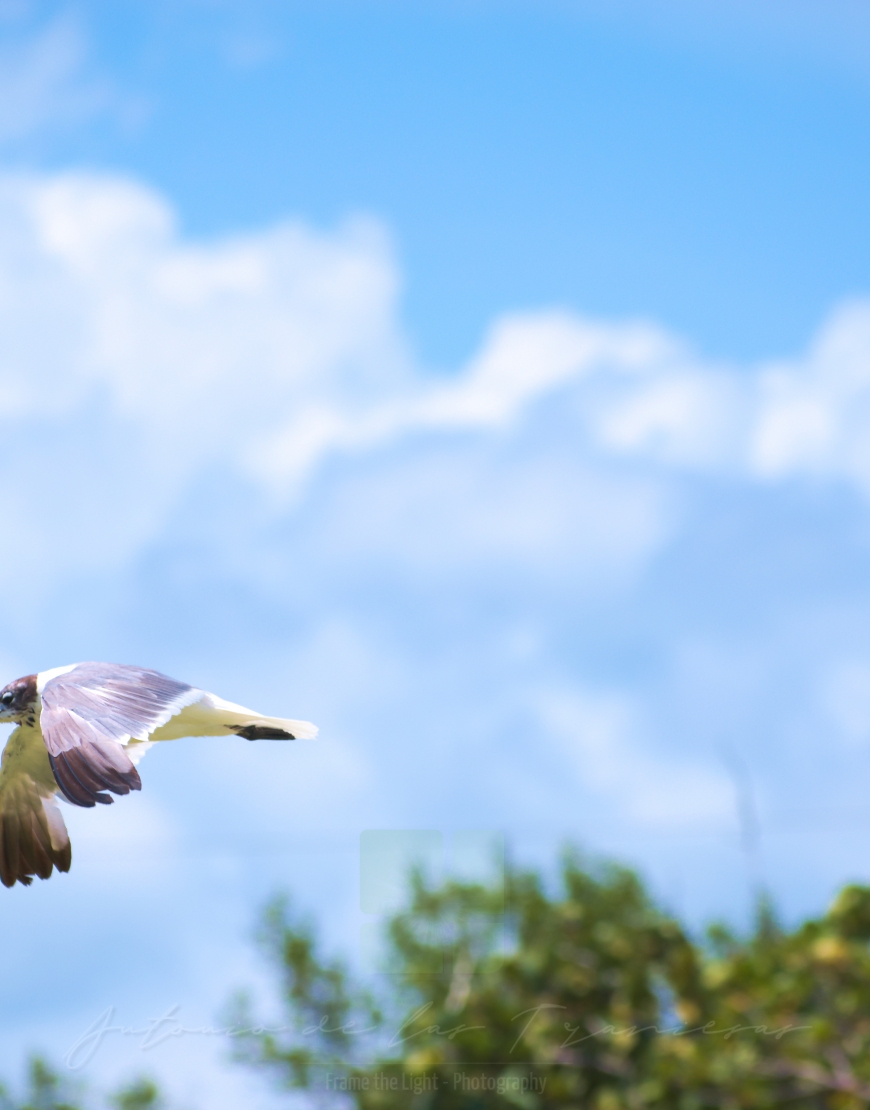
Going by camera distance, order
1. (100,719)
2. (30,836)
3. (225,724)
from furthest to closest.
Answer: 1. (225,724)
2. (30,836)
3. (100,719)

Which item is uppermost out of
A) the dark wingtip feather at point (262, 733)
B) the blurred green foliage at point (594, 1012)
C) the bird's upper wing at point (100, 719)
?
the dark wingtip feather at point (262, 733)

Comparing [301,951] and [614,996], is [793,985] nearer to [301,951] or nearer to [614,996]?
[614,996]

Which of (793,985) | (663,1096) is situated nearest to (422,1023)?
(663,1096)

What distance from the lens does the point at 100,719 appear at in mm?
4484

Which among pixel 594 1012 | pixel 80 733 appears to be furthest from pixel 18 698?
pixel 594 1012

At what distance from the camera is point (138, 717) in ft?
15.1

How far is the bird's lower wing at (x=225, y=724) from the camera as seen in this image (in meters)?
5.52

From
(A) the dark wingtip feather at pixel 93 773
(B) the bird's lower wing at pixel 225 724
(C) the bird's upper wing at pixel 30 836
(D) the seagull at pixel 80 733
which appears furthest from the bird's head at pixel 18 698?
(A) the dark wingtip feather at pixel 93 773

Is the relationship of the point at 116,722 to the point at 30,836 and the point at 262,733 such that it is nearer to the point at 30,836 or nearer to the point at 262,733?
the point at 30,836

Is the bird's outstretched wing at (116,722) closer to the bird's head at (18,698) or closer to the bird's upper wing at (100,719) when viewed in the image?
the bird's upper wing at (100,719)

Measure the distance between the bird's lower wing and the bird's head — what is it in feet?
1.64

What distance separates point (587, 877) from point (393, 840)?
1.14m

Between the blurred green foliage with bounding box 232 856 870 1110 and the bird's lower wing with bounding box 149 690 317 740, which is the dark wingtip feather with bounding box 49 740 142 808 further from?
the blurred green foliage with bounding box 232 856 870 1110

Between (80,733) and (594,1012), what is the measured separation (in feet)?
9.95
